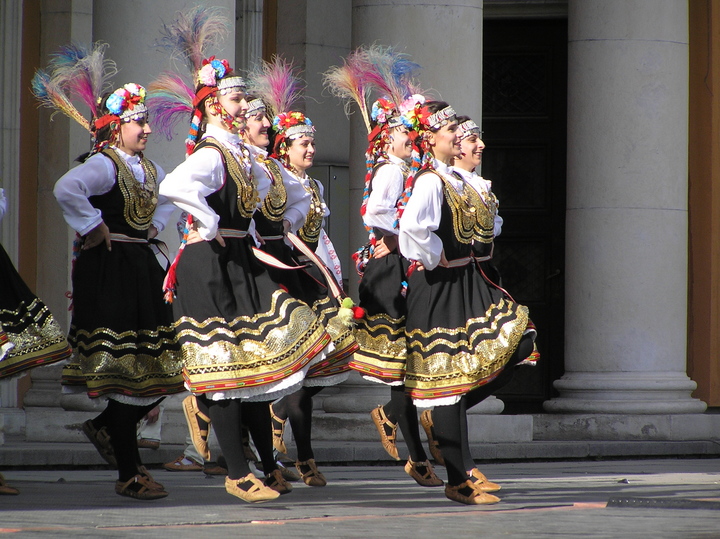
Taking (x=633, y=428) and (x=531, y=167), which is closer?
(x=633, y=428)

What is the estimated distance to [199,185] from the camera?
5711 millimetres

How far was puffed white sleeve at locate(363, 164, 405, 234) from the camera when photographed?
24.0 ft

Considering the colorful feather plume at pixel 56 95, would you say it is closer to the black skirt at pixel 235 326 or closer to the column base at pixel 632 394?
the black skirt at pixel 235 326

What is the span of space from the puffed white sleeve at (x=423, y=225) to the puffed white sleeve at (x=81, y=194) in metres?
1.35

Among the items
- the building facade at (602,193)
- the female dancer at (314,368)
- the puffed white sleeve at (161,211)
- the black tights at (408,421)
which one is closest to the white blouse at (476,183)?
the female dancer at (314,368)

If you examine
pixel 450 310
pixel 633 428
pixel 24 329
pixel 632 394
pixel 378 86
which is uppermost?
pixel 378 86

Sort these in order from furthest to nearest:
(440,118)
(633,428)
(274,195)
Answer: (633,428) < (274,195) < (440,118)

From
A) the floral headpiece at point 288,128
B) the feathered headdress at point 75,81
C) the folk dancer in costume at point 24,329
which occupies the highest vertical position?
the feathered headdress at point 75,81

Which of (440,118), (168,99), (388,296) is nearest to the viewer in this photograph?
(440,118)

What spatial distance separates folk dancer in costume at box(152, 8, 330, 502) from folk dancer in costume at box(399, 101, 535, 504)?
1.71 ft

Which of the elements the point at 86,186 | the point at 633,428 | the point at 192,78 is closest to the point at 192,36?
the point at 192,78

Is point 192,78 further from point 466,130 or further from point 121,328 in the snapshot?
point 466,130

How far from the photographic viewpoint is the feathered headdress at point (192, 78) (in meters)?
6.07

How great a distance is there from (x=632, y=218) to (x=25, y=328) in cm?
516
